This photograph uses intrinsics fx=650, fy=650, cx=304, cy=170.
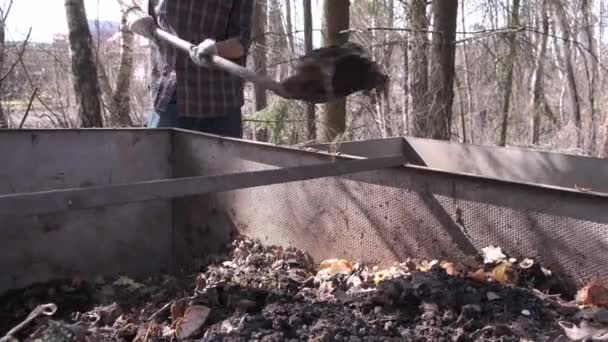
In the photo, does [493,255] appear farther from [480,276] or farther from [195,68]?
[195,68]

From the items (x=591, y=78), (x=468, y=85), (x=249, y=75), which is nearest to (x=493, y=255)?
(x=249, y=75)

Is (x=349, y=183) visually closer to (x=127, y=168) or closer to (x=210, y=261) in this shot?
(x=210, y=261)

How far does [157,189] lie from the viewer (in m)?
2.05

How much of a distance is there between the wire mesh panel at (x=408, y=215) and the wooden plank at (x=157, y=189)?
0.19 metres

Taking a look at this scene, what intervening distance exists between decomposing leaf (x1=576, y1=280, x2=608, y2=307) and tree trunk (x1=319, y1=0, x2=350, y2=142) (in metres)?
4.04

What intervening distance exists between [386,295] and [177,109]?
2132 mm

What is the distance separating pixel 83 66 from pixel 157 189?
5131mm

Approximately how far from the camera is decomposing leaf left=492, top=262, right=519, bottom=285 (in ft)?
6.97

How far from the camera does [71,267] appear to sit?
3283 millimetres

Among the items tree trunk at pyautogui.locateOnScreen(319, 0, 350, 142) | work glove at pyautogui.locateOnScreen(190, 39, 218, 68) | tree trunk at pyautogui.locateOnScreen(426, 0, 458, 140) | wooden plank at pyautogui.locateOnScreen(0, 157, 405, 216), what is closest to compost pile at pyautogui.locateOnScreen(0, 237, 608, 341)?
wooden plank at pyautogui.locateOnScreen(0, 157, 405, 216)

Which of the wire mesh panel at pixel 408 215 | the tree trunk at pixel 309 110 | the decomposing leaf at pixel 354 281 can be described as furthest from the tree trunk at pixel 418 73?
the decomposing leaf at pixel 354 281

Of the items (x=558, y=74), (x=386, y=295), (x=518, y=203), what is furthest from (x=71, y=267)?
(x=558, y=74)

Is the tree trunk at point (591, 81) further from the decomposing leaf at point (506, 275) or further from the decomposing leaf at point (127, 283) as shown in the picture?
the decomposing leaf at point (127, 283)

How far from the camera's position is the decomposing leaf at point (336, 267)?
2510 mm
